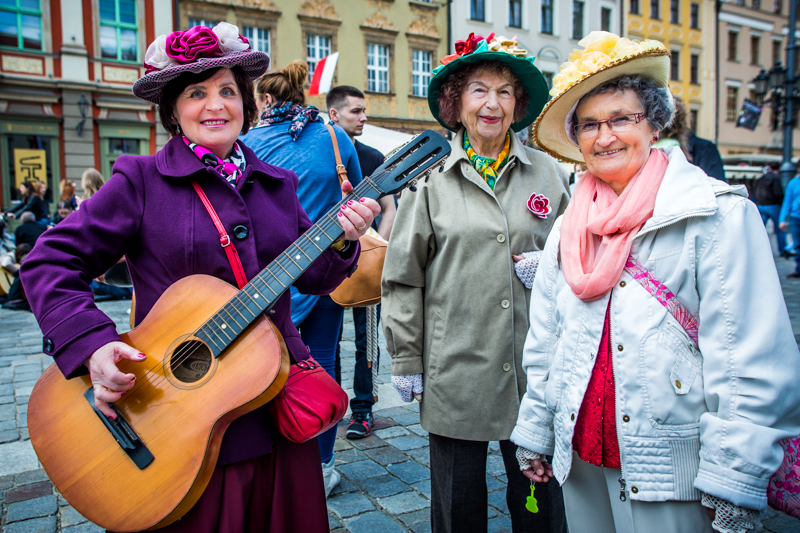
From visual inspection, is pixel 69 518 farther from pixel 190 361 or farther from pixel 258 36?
pixel 258 36

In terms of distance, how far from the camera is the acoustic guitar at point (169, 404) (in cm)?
158

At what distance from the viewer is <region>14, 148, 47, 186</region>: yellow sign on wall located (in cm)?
1762

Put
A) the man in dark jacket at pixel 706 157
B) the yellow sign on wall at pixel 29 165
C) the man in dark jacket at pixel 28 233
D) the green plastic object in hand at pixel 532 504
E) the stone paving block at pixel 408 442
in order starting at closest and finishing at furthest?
the green plastic object in hand at pixel 532 504
the stone paving block at pixel 408 442
the man in dark jacket at pixel 706 157
the man in dark jacket at pixel 28 233
the yellow sign on wall at pixel 29 165

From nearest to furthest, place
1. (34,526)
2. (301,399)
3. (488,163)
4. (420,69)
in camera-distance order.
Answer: (301,399), (488,163), (34,526), (420,69)

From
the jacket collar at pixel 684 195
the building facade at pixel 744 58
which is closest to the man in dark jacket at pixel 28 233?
the jacket collar at pixel 684 195

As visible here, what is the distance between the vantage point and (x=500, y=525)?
9.33ft

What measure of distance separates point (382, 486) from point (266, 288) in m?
1.92

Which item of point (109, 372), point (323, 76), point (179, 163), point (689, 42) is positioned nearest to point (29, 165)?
point (323, 76)

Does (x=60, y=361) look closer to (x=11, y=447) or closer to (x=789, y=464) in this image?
(x=789, y=464)

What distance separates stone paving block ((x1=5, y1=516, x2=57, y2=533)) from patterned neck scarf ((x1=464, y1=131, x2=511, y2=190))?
8.67 ft

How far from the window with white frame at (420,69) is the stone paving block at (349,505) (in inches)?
915

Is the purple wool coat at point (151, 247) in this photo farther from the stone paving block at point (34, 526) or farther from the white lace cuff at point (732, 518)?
the stone paving block at point (34, 526)

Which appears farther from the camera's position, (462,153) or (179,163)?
(462,153)

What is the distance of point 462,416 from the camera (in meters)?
2.24
